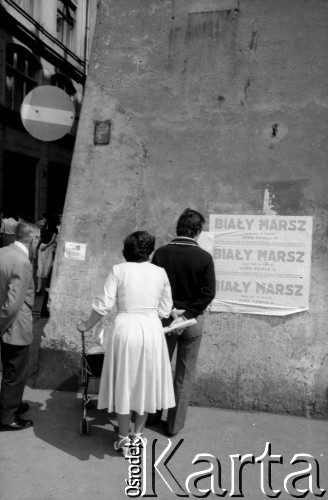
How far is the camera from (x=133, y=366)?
3521mm

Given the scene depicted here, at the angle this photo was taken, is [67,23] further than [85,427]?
Yes

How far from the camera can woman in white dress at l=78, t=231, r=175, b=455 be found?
351 centimetres

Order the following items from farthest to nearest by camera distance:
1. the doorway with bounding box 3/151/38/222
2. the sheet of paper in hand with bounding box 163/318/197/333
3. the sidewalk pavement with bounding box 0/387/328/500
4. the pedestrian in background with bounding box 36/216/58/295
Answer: the doorway with bounding box 3/151/38/222
the pedestrian in background with bounding box 36/216/58/295
the sheet of paper in hand with bounding box 163/318/197/333
the sidewalk pavement with bounding box 0/387/328/500

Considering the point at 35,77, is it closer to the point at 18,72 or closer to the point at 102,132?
the point at 18,72

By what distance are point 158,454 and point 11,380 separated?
136cm

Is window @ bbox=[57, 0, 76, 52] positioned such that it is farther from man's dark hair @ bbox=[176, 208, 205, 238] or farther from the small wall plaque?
man's dark hair @ bbox=[176, 208, 205, 238]

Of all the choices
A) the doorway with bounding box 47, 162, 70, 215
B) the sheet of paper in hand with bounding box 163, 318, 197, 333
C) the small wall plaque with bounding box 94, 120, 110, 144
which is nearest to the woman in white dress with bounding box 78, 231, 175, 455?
the sheet of paper in hand with bounding box 163, 318, 197, 333

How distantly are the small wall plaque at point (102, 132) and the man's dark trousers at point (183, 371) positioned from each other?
214 cm

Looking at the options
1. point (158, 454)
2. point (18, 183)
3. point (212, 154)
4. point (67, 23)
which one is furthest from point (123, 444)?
point (67, 23)

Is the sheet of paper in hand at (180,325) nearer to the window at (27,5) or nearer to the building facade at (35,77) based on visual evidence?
the building facade at (35,77)

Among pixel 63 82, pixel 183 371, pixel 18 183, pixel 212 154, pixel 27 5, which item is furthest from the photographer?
pixel 63 82

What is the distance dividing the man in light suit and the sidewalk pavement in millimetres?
220

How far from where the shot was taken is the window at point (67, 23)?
880 inches

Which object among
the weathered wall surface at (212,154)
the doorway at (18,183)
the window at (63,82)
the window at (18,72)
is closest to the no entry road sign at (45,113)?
the weathered wall surface at (212,154)
